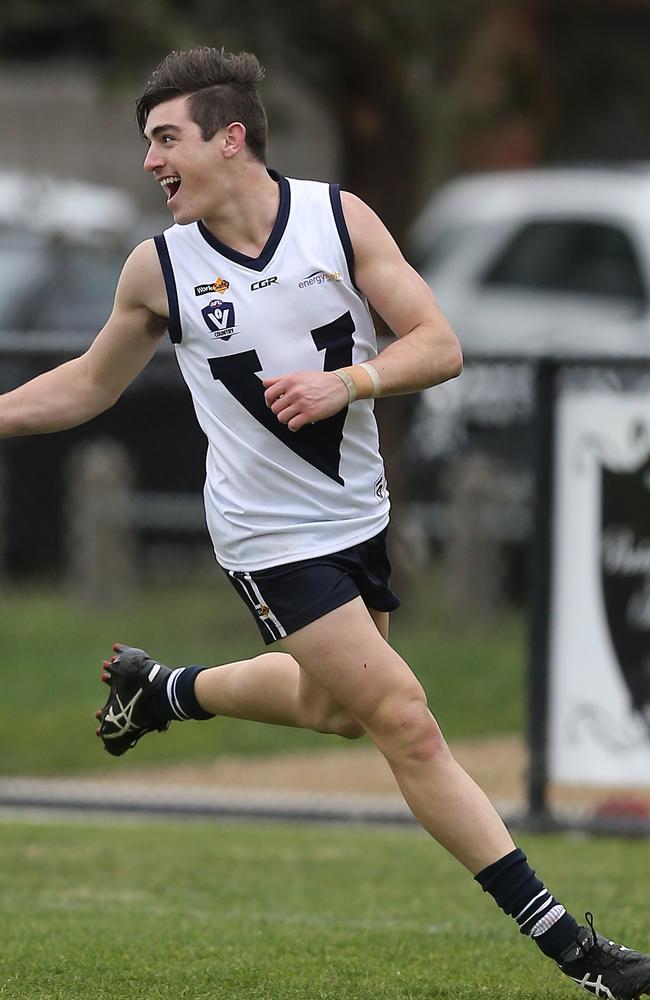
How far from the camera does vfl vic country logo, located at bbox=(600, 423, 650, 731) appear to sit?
7.77 meters

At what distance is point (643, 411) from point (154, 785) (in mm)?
3014

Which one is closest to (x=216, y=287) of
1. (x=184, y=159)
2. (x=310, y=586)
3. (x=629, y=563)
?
(x=184, y=159)

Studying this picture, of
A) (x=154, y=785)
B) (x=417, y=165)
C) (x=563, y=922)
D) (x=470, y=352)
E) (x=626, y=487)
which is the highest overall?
(x=417, y=165)

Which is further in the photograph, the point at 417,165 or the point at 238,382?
the point at 417,165

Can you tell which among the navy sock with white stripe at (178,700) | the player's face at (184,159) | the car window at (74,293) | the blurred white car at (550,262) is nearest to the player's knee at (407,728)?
the navy sock with white stripe at (178,700)

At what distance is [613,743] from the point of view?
25.8 ft

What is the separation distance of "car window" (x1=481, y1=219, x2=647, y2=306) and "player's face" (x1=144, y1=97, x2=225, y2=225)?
8077mm

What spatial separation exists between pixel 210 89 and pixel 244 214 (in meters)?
0.31

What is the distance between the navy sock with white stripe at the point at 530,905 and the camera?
4484 millimetres

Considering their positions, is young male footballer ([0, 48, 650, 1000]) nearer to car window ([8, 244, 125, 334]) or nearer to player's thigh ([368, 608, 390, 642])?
player's thigh ([368, 608, 390, 642])

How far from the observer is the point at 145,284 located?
476 centimetres

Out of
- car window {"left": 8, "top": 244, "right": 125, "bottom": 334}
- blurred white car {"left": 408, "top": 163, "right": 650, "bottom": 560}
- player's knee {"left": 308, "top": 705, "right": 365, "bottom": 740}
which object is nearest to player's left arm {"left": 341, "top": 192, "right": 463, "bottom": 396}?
player's knee {"left": 308, "top": 705, "right": 365, "bottom": 740}

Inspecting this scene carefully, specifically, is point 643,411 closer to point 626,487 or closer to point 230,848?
point 626,487

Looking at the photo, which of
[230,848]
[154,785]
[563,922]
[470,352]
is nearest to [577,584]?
[470,352]
